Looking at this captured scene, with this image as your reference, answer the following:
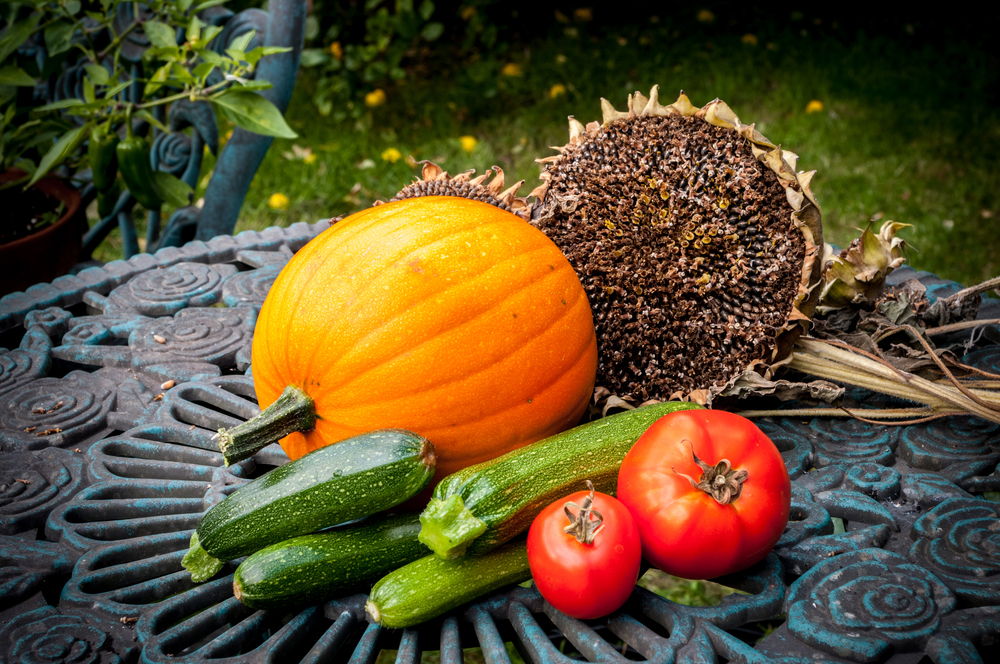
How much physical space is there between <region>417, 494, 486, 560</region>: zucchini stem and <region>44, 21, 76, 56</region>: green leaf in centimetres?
267

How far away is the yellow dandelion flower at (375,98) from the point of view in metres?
6.33

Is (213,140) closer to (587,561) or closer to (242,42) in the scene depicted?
(242,42)

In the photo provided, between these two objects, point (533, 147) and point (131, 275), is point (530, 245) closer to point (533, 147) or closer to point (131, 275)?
point (131, 275)

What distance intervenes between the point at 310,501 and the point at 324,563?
124mm

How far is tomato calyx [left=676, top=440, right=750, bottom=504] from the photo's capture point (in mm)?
1473

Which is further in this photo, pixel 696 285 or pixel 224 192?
pixel 224 192

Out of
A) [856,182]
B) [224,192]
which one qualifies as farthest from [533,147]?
[224,192]

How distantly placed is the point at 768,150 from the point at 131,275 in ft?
6.94

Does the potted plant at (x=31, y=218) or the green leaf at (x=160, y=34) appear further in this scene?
the potted plant at (x=31, y=218)

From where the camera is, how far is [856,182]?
17.4ft

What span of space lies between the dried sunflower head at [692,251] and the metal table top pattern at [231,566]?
27 centimetres

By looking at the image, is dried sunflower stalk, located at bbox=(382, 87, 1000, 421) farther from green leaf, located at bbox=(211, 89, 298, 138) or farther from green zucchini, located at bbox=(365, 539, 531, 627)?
green leaf, located at bbox=(211, 89, 298, 138)

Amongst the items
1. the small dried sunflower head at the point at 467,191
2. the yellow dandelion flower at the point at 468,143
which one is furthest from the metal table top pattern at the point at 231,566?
the yellow dandelion flower at the point at 468,143

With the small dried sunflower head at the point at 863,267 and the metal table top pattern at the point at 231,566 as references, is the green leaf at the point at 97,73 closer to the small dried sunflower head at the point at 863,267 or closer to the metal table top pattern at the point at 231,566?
the metal table top pattern at the point at 231,566
